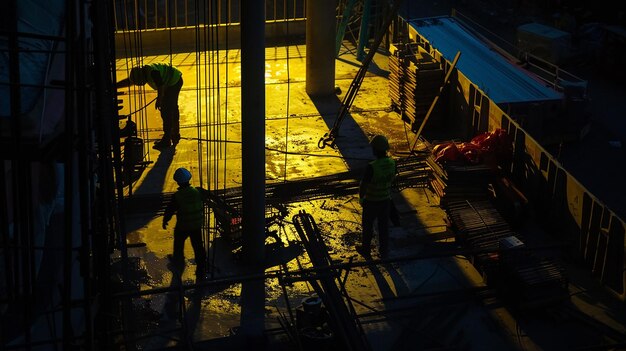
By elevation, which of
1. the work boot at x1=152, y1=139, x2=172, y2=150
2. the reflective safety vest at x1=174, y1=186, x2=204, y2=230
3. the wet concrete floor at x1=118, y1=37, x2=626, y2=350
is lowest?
the wet concrete floor at x1=118, y1=37, x2=626, y2=350

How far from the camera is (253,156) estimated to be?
14305 mm

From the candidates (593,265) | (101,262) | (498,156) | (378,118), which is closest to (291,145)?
(378,118)

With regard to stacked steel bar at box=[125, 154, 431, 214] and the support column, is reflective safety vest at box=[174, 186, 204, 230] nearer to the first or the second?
the support column

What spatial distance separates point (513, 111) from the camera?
1975cm

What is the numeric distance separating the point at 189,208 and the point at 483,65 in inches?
415

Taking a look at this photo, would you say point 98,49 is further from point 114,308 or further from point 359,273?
point 359,273

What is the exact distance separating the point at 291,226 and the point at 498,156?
4140 mm

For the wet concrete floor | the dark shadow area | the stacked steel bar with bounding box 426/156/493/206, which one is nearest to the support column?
the wet concrete floor

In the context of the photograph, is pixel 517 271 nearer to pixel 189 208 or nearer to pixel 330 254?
pixel 330 254

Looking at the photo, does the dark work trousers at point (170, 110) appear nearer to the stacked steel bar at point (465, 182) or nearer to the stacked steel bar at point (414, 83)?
the stacked steel bar at point (414, 83)

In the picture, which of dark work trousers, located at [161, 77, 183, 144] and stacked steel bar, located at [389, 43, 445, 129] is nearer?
dark work trousers, located at [161, 77, 183, 144]

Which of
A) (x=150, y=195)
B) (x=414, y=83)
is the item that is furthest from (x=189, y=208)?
(x=414, y=83)

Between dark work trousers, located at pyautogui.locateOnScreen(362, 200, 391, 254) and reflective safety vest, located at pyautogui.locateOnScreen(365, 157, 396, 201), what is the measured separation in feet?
0.37

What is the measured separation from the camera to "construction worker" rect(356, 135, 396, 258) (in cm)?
1441
